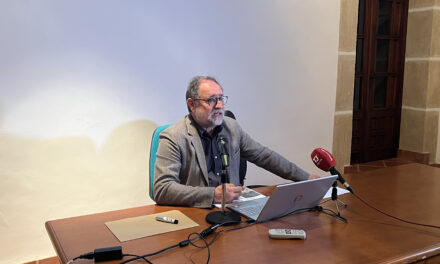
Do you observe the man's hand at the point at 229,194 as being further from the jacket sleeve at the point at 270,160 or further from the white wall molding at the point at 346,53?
the white wall molding at the point at 346,53

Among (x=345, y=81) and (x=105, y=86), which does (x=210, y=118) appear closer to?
(x=105, y=86)

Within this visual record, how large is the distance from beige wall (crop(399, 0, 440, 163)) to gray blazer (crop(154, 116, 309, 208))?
12.5 feet

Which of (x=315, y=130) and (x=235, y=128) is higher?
(x=235, y=128)

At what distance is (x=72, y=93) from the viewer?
294cm

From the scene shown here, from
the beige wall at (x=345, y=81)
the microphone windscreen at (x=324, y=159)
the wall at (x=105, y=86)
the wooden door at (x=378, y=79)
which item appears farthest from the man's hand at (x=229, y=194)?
the wooden door at (x=378, y=79)

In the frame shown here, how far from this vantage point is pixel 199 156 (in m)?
2.23

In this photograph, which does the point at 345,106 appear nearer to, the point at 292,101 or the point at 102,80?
the point at 292,101

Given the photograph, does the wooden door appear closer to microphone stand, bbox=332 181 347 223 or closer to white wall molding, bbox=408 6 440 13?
white wall molding, bbox=408 6 440 13

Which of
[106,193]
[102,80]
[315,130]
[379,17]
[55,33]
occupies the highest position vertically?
[379,17]

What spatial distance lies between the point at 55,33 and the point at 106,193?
4.01 feet

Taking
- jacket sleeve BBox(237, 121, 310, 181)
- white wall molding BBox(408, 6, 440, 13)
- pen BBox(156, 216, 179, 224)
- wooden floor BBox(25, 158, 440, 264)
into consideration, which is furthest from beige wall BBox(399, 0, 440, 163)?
pen BBox(156, 216, 179, 224)

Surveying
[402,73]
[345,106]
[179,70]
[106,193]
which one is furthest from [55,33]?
[402,73]

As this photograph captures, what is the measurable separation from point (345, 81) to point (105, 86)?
2.73 metres

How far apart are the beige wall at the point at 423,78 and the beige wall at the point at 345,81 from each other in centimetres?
142
